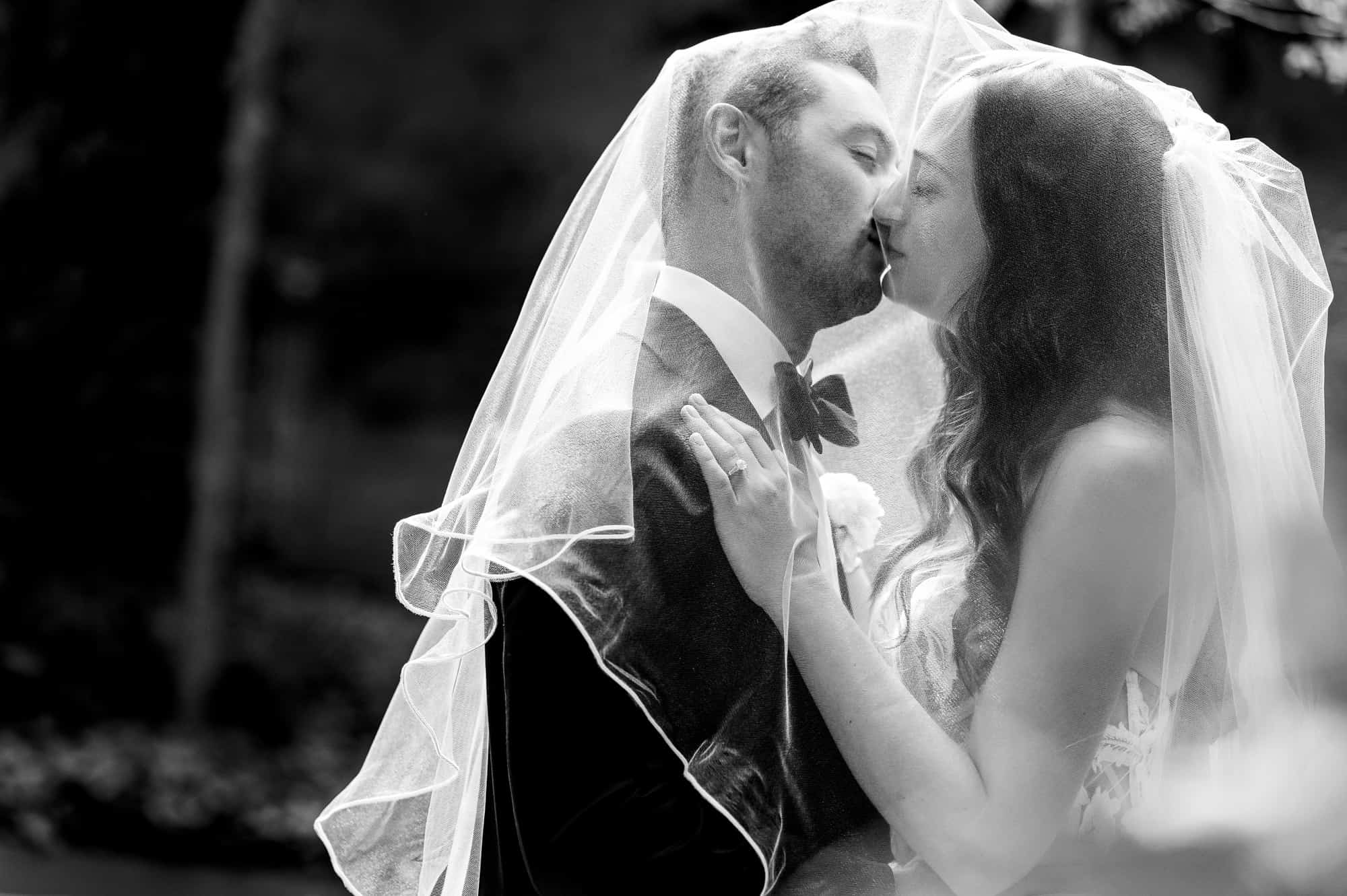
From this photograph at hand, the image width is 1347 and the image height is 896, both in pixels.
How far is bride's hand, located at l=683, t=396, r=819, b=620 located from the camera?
1915 mm

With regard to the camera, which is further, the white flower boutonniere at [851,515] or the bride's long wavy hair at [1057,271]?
the white flower boutonniere at [851,515]

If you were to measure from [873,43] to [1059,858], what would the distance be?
1.24 metres

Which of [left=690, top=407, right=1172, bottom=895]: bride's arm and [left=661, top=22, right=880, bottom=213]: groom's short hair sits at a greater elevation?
[left=661, top=22, right=880, bottom=213]: groom's short hair

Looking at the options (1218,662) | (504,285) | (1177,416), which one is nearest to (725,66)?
(1177,416)

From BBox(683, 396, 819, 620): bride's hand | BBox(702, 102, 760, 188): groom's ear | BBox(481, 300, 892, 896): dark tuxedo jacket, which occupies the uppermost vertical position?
BBox(702, 102, 760, 188): groom's ear

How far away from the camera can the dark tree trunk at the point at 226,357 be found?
8641 millimetres

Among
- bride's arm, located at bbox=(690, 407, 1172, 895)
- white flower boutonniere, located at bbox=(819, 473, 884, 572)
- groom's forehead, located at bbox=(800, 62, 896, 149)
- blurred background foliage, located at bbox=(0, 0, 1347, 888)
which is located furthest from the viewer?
blurred background foliage, located at bbox=(0, 0, 1347, 888)

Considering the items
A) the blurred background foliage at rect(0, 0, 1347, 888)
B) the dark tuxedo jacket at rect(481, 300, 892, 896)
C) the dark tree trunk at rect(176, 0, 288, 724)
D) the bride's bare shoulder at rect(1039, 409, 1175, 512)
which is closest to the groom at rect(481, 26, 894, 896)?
the dark tuxedo jacket at rect(481, 300, 892, 896)

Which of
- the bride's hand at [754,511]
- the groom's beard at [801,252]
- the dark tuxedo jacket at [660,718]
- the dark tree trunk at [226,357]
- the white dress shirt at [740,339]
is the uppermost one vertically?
the groom's beard at [801,252]

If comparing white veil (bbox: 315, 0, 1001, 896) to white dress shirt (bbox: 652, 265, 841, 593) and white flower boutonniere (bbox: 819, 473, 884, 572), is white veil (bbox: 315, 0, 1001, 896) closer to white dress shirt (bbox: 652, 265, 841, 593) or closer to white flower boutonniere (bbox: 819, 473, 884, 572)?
white dress shirt (bbox: 652, 265, 841, 593)

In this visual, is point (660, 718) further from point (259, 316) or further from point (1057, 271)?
point (259, 316)

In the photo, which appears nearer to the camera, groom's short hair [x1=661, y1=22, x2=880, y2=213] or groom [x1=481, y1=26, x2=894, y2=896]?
groom [x1=481, y1=26, x2=894, y2=896]

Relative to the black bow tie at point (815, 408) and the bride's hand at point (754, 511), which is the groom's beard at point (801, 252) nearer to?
the black bow tie at point (815, 408)

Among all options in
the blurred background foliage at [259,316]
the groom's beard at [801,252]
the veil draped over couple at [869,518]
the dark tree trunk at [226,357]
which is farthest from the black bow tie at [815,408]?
the dark tree trunk at [226,357]
